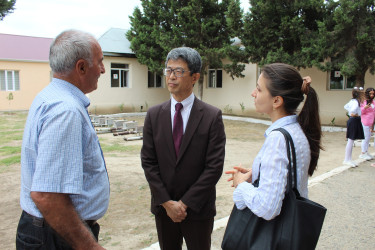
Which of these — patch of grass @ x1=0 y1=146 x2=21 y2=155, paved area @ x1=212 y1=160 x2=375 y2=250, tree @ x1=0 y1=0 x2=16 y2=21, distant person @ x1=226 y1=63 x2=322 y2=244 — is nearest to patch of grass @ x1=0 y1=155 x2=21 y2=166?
patch of grass @ x1=0 y1=146 x2=21 y2=155

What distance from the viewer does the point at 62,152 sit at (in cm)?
140

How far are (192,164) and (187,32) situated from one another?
1532cm

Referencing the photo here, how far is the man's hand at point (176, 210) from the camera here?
236 centimetres

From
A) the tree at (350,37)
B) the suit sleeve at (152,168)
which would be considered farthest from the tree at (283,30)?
the suit sleeve at (152,168)

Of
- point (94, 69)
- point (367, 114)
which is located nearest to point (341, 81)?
point (367, 114)

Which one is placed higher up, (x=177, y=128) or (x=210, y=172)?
(x=177, y=128)

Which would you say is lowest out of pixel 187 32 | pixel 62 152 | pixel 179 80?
pixel 62 152

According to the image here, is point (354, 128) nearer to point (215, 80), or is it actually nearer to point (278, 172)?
point (278, 172)

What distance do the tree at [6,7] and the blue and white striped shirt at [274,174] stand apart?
23.1 feet

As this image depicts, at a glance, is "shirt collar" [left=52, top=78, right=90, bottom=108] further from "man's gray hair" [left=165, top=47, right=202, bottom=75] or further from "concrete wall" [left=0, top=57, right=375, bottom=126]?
"concrete wall" [left=0, top=57, right=375, bottom=126]

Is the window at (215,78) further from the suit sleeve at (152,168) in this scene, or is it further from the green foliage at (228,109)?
the suit sleeve at (152,168)

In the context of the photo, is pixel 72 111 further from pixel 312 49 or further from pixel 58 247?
pixel 312 49

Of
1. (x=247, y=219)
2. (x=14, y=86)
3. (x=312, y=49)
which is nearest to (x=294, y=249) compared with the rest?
(x=247, y=219)

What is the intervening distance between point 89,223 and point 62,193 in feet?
1.26
